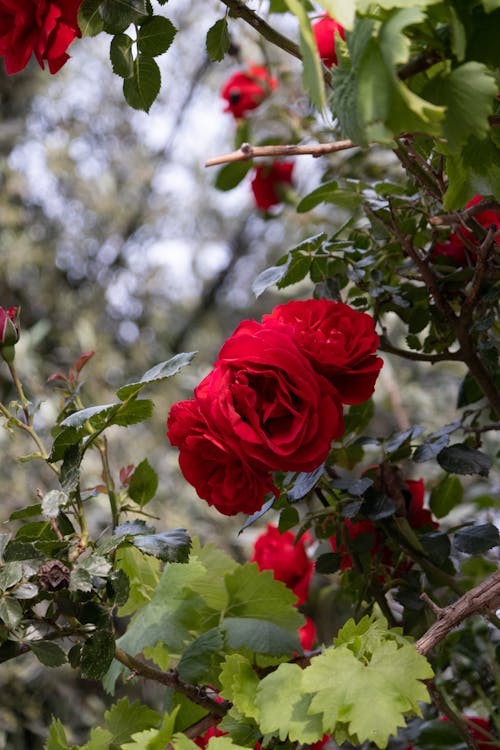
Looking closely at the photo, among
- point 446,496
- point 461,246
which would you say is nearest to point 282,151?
point 461,246

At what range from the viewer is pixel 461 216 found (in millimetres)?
425

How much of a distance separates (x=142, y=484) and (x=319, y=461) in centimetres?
12

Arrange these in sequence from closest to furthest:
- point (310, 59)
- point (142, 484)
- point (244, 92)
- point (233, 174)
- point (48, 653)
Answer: point (310, 59), point (48, 653), point (142, 484), point (233, 174), point (244, 92)

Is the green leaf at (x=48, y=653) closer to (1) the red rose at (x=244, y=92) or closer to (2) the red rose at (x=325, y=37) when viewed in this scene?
(2) the red rose at (x=325, y=37)

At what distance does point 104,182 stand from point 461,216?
1740 mm

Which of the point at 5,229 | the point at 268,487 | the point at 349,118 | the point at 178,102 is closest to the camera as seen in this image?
the point at 349,118

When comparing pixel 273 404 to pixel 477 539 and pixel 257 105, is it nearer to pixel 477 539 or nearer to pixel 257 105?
pixel 477 539

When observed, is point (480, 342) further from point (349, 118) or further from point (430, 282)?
point (349, 118)

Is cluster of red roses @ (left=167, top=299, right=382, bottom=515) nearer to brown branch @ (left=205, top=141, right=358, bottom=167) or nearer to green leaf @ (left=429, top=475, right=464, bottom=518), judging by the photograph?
brown branch @ (left=205, top=141, right=358, bottom=167)

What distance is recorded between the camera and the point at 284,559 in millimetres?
689

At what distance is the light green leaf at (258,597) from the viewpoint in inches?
19.8

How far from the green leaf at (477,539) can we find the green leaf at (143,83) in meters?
0.28

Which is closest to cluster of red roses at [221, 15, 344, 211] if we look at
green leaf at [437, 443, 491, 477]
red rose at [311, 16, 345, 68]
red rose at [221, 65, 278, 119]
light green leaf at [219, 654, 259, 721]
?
red rose at [221, 65, 278, 119]

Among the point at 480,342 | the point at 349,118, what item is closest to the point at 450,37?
the point at 349,118
